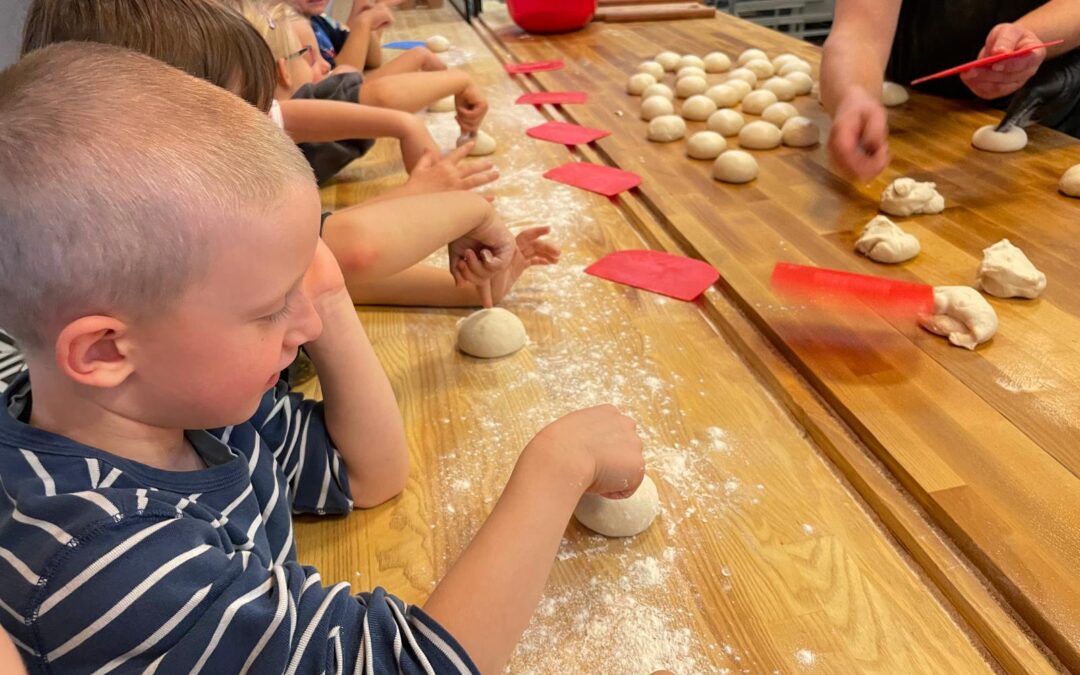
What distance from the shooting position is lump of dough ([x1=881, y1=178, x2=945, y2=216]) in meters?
1.38

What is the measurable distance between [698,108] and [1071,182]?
34.5 inches

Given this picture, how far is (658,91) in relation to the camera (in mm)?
2119

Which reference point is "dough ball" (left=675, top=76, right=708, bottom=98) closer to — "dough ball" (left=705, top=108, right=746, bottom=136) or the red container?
"dough ball" (left=705, top=108, right=746, bottom=136)

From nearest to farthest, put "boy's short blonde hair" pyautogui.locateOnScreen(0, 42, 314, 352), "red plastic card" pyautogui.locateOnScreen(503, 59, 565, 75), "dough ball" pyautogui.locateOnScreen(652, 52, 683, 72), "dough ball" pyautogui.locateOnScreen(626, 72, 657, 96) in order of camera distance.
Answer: "boy's short blonde hair" pyautogui.locateOnScreen(0, 42, 314, 352) < "dough ball" pyautogui.locateOnScreen(626, 72, 657, 96) < "dough ball" pyautogui.locateOnScreen(652, 52, 683, 72) < "red plastic card" pyautogui.locateOnScreen(503, 59, 565, 75)

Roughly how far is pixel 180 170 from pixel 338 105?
3.68ft

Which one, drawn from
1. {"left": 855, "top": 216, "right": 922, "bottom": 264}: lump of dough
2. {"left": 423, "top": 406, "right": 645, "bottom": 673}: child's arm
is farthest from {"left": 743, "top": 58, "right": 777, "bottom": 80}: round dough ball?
{"left": 423, "top": 406, "right": 645, "bottom": 673}: child's arm

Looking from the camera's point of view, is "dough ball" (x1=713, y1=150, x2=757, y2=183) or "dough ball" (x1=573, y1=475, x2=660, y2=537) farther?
"dough ball" (x1=713, y1=150, x2=757, y2=183)

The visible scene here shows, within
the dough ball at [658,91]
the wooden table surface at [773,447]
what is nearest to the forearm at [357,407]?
the wooden table surface at [773,447]

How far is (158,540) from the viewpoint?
490 millimetres

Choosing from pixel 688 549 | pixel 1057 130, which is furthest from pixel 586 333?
pixel 1057 130

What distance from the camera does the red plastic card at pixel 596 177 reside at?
64.4 inches

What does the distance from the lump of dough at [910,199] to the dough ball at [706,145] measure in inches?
17.3

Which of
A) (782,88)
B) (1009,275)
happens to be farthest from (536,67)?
(1009,275)

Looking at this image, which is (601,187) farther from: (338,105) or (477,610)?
(477,610)
